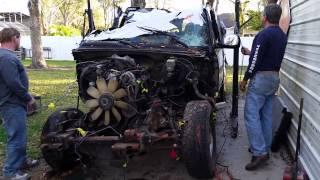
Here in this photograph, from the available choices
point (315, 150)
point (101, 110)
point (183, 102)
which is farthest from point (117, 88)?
point (315, 150)

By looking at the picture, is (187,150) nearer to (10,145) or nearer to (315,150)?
(315,150)

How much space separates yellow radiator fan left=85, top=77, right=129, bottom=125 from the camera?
5484 mm

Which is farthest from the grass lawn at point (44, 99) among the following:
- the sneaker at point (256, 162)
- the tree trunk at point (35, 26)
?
the tree trunk at point (35, 26)

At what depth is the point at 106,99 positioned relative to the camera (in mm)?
5492

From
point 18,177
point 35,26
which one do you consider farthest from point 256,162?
point 35,26

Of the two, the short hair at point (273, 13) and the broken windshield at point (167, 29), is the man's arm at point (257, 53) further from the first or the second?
the broken windshield at point (167, 29)

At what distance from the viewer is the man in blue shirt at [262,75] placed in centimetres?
591

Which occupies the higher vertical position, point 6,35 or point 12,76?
point 6,35

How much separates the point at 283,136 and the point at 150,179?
237 centimetres

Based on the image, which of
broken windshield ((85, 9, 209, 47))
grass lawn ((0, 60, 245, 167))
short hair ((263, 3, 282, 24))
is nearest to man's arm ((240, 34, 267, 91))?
short hair ((263, 3, 282, 24))

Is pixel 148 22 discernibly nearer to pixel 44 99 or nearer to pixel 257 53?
pixel 257 53

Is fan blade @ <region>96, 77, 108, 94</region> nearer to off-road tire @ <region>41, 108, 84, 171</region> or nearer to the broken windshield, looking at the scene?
off-road tire @ <region>41, 108, 84, 171</region>

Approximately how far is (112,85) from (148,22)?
7.20 feet

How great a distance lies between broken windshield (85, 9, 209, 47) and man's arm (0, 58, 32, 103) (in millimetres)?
1610
